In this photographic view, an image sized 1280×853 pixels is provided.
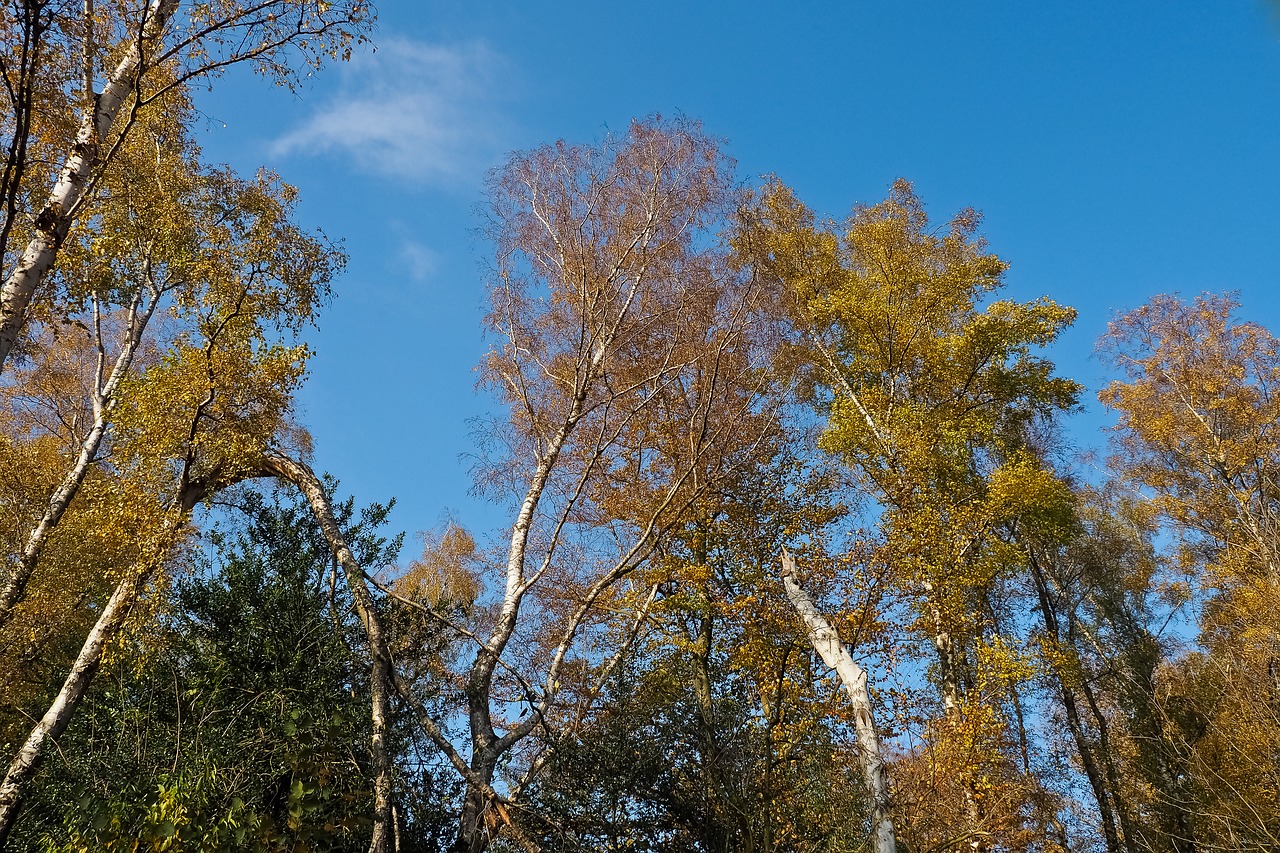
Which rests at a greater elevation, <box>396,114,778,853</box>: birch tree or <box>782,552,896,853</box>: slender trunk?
<box>396,114,778,853</box>: birch tree

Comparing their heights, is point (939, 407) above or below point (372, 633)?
above

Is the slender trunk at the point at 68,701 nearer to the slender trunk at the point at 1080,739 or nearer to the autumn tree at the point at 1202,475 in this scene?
the slender trunk at the point at 1080,739

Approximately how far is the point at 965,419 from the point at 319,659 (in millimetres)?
9270

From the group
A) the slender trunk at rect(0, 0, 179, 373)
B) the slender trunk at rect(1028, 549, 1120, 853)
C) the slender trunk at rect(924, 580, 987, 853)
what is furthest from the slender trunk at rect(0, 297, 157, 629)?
the slender trunk at rect(1028, 549, 1120, 853)

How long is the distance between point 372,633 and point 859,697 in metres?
4.89

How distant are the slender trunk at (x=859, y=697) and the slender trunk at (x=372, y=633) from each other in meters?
4.28

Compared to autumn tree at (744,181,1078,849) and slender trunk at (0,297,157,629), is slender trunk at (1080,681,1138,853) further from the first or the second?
slender trunk at (0,297,157,629)

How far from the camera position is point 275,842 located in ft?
15.1

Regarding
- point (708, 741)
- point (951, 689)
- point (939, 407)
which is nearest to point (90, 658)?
point (708, 741)

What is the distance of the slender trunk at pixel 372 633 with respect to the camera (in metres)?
6.97

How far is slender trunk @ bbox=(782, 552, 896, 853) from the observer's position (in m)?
6.90

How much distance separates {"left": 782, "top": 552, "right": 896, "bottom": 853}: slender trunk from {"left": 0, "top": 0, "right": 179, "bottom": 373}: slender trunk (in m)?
7.33

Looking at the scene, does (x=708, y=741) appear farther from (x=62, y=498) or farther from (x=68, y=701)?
(x=62, y=498)

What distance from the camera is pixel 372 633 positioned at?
7.94m
